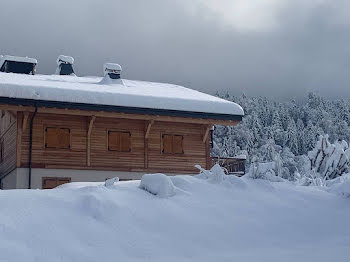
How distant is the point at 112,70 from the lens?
1096 inches

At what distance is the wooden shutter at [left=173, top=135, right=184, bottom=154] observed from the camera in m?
24.3

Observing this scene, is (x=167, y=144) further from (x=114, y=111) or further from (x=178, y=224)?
(x=178, y=224)

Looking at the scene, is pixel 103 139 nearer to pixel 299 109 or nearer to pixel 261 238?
pixel 261 238

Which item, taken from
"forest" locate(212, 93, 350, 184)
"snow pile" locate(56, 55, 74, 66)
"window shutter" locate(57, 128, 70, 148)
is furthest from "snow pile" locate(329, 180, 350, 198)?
"forest" locate(212, 93, 350, 184)

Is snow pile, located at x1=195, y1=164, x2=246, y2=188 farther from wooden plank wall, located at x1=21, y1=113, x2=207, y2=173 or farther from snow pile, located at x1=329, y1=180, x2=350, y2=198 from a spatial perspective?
wooden plank wall, located at x1=21, y1=113, x2=207, y2=173

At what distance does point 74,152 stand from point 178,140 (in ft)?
14.6

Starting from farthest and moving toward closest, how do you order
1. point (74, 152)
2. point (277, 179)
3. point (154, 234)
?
point (74, 152) < point (277, 179) < point (154, 234)

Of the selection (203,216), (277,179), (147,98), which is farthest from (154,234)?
(147,98)

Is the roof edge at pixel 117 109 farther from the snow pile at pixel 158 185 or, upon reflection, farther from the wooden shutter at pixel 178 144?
the snow pile at pixel 158 185

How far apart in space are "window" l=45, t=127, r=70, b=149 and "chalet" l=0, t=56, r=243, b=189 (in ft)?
0.13

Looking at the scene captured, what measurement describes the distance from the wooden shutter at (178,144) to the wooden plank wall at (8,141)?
21.2 ft

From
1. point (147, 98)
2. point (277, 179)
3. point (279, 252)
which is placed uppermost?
point (147, 98)

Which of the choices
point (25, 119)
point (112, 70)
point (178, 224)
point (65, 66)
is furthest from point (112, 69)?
point (178, 224)

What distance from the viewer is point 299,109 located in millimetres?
97000
